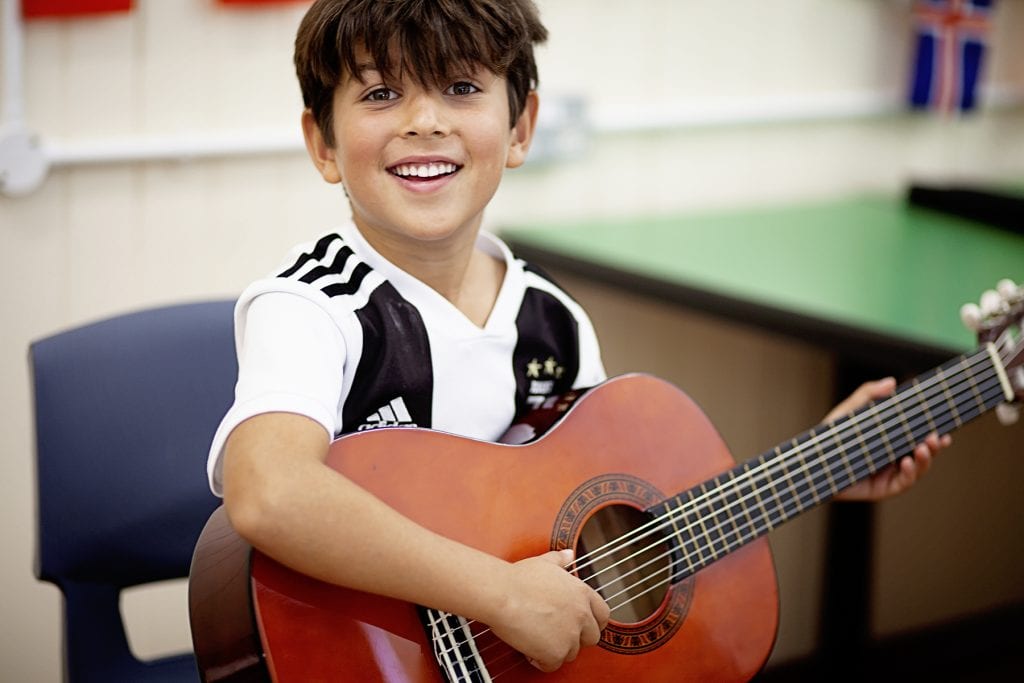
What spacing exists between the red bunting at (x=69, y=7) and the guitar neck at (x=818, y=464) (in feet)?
3.67

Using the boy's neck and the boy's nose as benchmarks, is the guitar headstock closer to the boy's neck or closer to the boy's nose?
the boy's neck

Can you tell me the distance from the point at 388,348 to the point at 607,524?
285 millimetres

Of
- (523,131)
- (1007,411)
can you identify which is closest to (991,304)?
(1007,411)

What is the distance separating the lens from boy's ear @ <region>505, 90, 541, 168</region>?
1292mm

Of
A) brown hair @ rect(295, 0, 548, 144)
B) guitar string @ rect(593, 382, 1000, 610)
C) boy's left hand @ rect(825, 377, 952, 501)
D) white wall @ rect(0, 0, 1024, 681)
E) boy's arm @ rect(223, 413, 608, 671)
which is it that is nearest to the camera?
boy's arm @ rect(223, 413, 608, 671)

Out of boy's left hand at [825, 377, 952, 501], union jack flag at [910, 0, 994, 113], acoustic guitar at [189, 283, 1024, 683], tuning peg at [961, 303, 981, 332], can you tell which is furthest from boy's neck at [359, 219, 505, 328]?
union jack flag at [910, 0, 994, 113]

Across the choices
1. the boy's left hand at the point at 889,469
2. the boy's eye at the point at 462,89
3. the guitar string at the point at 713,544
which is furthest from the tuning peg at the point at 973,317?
the boy's eye at the point at 462,89

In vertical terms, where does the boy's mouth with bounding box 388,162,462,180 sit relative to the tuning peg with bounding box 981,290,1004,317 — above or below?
above

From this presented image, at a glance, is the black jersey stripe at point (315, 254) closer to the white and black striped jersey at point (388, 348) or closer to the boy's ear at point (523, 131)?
the white and black striped jersey at point (388, 348)

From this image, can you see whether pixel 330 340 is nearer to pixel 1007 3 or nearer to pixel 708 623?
pixel 708 623

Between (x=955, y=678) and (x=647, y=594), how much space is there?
170 centimetres

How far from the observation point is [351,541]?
98 centimetres

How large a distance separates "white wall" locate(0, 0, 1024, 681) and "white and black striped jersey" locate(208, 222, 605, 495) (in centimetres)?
78

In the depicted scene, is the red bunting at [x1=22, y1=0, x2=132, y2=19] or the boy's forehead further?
the red bunting at [x1=22, y1=0, x2=132, y2=19]
